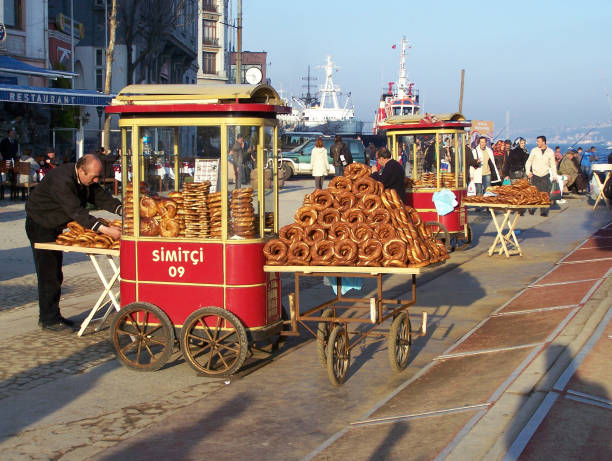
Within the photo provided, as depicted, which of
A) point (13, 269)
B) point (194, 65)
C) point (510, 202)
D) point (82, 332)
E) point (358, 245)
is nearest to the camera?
point (358, 245)

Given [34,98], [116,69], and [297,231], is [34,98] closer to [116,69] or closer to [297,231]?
[297,231]

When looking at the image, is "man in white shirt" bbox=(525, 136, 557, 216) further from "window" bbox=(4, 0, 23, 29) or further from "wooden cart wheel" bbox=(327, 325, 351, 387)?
"window" bbox=(4, 0, 23, 29)

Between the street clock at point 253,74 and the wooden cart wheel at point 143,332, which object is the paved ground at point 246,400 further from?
the street clock at point 253,74

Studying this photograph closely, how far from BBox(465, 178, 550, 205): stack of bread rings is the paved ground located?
374 centimetres

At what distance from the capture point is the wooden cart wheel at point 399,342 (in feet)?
23.1

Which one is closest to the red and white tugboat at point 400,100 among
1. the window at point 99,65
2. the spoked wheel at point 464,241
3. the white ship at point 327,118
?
the white ship at point 327,118

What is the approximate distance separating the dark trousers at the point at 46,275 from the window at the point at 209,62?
61964 mm

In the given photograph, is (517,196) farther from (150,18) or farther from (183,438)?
(150,18)

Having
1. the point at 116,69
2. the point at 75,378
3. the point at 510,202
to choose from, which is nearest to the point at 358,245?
the point at 75,378

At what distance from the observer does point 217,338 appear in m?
7.21

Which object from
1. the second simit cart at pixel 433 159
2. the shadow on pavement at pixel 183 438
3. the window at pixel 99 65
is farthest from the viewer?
the window at pixel 99 65

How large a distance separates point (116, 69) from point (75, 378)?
119 feet

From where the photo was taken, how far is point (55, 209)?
345 inches

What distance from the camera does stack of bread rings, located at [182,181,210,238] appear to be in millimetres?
7297
